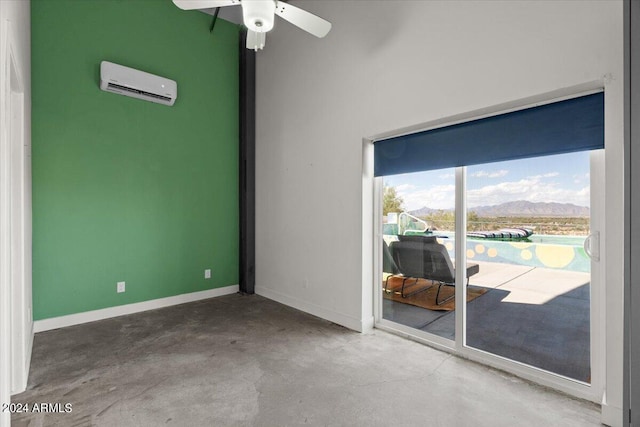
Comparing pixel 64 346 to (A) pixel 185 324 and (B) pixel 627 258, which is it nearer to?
(A) pixel 185 324

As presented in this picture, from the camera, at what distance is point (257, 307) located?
4316mm

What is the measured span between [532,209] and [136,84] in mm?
4391

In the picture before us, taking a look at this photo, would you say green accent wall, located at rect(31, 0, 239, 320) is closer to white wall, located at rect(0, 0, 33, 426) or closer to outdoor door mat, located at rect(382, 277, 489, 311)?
white wall, located at rect(0, 0, 33, 426)

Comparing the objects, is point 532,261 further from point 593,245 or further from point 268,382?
point 268,382

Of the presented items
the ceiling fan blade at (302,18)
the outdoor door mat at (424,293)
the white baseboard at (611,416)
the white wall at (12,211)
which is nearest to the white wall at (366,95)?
the white baseboard at (611,416)

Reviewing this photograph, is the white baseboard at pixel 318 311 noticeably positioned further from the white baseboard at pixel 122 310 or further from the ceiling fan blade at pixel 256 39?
the ceiling fan blade at pixel 256 39

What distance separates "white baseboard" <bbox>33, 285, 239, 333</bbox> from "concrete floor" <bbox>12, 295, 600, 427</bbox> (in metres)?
0.14

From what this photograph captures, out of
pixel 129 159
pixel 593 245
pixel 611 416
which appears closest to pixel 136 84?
pixel 129 159

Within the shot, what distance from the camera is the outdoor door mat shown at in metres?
2.95

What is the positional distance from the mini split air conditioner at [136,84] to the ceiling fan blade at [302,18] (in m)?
2.41

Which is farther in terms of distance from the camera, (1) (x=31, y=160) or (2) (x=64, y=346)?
(1) (x=31, y=160)

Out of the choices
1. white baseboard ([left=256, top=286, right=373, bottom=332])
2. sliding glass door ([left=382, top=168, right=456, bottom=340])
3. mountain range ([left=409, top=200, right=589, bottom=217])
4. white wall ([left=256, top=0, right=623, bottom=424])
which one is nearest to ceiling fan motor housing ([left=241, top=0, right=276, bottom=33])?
white wall ([left=256, top=0, right=623, bottom=424])

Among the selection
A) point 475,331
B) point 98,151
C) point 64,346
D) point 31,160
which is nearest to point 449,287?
point 475,331

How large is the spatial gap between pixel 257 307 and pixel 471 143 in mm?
3196
